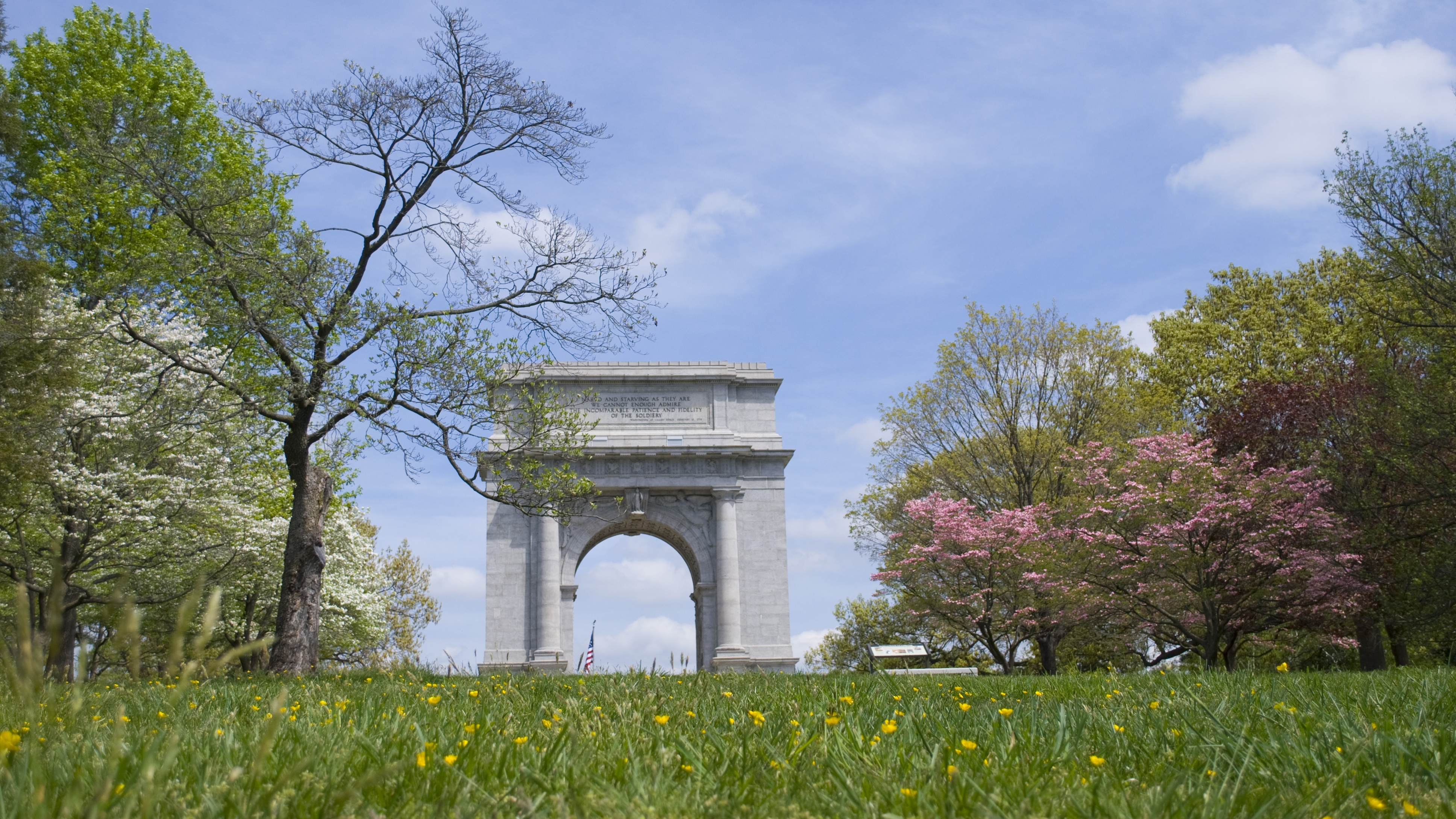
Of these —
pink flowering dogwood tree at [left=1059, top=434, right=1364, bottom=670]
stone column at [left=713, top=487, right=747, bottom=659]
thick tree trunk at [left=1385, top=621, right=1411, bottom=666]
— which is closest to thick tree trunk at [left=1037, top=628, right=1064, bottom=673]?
pink flowering dogwood tree at [left=1059, top=434, right=1364, bottom=670]

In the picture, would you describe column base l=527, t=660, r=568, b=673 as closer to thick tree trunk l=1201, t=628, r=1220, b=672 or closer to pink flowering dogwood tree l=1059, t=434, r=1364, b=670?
pink flowering dogwood tree l=1059, t=434, r=1364, b=670

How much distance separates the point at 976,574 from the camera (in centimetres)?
2967

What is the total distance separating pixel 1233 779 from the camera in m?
3.02

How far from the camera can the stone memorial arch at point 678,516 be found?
2969cm

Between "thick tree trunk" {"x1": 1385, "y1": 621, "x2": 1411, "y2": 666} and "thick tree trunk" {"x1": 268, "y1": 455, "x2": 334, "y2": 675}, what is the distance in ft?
73.6

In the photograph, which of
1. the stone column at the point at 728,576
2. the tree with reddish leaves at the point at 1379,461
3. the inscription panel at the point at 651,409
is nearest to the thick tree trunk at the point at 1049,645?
the tree with reddish leaves at the point at 1379,461

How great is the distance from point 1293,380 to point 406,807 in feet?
102

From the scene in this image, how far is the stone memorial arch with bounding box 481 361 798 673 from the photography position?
29688 mm

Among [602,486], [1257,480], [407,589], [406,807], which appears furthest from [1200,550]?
[407,589]

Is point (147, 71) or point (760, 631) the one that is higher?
point (147, 71)

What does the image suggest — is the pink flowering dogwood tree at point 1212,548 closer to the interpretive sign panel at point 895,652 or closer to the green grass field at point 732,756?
the interpretive sign panel at point 895,652

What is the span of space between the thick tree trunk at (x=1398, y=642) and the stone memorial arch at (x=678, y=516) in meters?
15.2

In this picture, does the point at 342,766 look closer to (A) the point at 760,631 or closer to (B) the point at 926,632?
(A) the point at 760,631

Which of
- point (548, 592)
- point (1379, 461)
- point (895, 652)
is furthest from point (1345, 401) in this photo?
point (548, 592)
